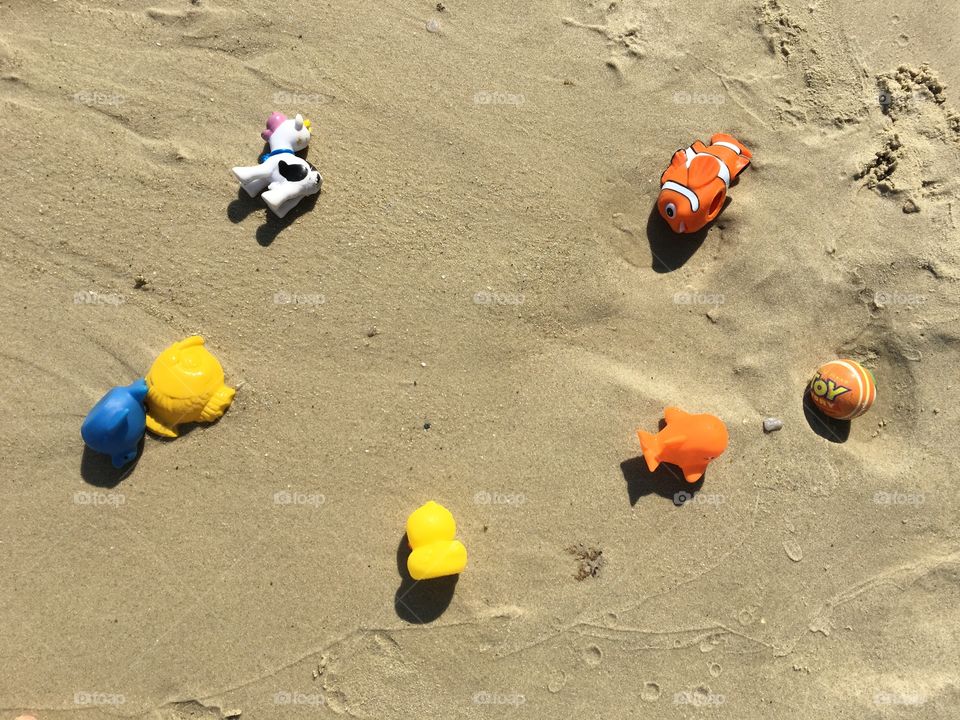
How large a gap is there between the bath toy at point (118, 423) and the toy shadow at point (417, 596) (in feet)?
6.70

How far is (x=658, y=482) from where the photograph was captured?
449cm

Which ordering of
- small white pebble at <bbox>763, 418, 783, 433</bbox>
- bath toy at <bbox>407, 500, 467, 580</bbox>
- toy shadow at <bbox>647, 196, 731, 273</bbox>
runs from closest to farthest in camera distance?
bath toy at <bbox>407, 500, 467, 580</bbox>, small white pebble at <bbox>763, 418, 783, 433</bbox>, toy shadow at <bbox>647, 196, 731, 273</bbox>

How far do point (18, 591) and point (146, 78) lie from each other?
3890 millimetres

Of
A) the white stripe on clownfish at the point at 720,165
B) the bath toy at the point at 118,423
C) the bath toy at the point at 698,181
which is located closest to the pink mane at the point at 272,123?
the bath toy at the point at 118,423

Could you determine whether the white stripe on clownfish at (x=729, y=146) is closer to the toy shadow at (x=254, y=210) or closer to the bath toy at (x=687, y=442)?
the bath toy at (x=687, y=442)

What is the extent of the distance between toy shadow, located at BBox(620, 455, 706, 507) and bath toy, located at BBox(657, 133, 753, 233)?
1.81 m

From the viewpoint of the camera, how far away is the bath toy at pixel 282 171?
424cm

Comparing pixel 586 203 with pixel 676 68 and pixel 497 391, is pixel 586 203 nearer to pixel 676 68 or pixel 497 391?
pixel 676 68

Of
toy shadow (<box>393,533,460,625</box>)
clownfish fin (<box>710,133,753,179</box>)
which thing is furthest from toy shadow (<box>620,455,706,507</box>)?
clownfish fin (<box>710,133,753,179</box>)

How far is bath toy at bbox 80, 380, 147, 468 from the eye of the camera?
398 cm

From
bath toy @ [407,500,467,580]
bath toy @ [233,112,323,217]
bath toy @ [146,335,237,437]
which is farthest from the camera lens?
bath toy @ [233,112,323,217]

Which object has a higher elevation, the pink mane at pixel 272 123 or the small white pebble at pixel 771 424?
the pink mane at pixel 272 123

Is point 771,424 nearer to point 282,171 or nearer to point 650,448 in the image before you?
point 650,448

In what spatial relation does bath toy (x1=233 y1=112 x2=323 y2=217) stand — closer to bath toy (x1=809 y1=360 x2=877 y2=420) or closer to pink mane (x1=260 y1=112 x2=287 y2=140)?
Result: pink mane (x1=260 y1=112 x2=287 y2=140)
